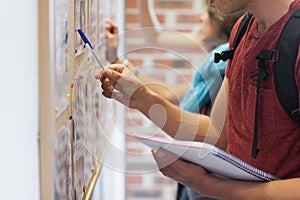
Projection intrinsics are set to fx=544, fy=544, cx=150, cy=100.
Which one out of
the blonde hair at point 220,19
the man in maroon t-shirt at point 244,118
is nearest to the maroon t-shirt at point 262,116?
the man in maroon t-shirt at point 244,118

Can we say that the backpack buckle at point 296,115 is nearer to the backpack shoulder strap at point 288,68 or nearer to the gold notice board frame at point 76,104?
the backpack shoulder strap at point 288,68

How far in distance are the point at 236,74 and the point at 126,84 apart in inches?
8.0

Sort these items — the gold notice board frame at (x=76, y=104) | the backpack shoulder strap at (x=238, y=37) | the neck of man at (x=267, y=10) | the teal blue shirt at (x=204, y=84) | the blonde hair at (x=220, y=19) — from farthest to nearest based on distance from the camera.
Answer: the blonde hair at (x=220, y=19), the teal blue shirt at (x=204, y=84), the backpack shoulder strap at (x=238, y=37), the neck of man at (x=267, y=10), the gold notice board frame at (x=76, y=104)

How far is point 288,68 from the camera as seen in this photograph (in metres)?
0.84

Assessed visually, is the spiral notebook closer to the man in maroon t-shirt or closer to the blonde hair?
the man in maroon t-shirt

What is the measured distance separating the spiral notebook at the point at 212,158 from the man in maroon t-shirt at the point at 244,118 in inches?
0.5

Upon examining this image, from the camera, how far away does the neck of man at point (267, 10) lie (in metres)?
0.91

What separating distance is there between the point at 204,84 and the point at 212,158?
763 mm

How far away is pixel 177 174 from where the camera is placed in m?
0.89

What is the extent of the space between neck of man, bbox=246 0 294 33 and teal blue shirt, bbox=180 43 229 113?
0.47m
